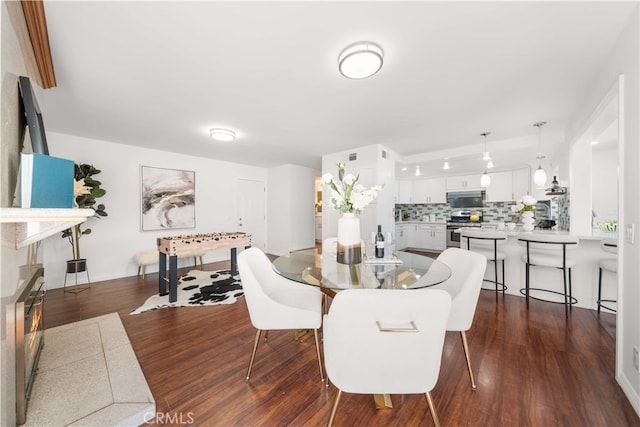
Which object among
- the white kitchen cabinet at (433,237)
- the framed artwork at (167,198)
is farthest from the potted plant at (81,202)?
the white kitchen cabinet at (433,237)

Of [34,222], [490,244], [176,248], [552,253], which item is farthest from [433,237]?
[34,222]

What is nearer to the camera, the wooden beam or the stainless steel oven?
the wooden beam

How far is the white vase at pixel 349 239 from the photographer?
6.54 ft

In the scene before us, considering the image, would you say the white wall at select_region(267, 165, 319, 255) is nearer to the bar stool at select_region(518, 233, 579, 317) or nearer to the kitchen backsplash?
the kitchen backsplash

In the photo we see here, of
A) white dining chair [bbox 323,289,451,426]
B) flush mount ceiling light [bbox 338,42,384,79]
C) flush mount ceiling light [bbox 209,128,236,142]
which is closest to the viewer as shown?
white dining chair [bbox 323,289,451,426]

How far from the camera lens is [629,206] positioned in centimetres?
153

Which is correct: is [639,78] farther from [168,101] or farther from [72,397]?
[72,397]

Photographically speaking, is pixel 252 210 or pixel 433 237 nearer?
pixel 252 210

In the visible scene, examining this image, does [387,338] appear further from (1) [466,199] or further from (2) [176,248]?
(1) [466,199]

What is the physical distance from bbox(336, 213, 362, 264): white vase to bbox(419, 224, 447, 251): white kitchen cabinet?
209 inches

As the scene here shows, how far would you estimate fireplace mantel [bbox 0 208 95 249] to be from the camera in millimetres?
798

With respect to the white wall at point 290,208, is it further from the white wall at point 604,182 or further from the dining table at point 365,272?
the white wall at point 604,182

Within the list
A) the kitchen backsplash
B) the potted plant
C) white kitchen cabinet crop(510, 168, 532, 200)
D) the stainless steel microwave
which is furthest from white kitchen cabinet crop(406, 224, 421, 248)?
the potted plant

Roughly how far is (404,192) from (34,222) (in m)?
7.37
